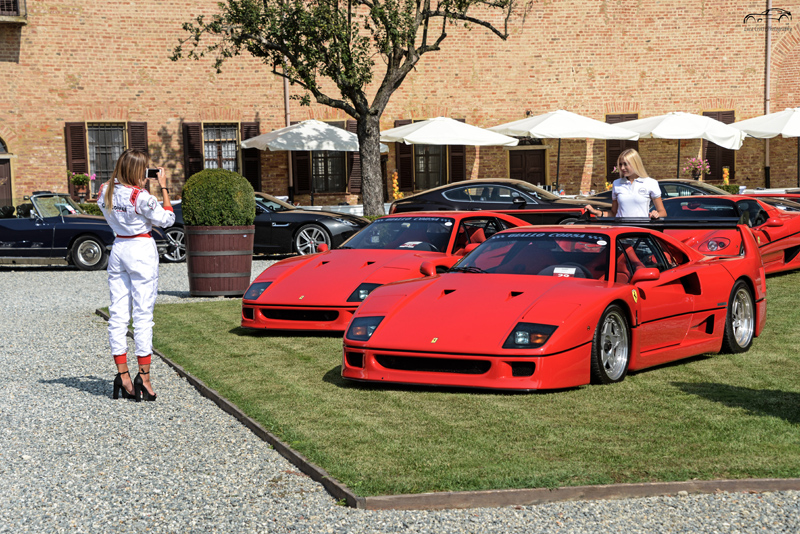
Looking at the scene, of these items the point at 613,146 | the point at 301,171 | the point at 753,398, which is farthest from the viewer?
the point at 613,146

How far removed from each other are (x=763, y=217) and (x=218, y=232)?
7309mm

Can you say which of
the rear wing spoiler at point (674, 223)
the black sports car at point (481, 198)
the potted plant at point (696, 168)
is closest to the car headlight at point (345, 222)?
the black sports car at point (481, 198)

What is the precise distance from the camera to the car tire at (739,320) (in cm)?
836

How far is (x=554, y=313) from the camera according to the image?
6.81m

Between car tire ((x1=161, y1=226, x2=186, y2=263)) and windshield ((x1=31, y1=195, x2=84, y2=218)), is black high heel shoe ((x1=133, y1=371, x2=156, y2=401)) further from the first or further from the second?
car tire ((x1=161, y1=226, x2=186, y2=263))

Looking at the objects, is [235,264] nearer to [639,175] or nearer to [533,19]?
[639,175]

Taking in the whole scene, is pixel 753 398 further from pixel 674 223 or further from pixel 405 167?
pixel 405 167

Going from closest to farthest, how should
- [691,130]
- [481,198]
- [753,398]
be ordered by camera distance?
[753,398]
[481,198]
[691,130]

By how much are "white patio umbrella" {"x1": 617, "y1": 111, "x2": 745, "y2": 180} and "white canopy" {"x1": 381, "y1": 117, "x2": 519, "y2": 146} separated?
3.81 metres

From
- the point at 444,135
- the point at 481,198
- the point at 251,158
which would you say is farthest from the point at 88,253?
the point at 444,135

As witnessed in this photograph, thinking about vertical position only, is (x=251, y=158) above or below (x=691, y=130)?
below

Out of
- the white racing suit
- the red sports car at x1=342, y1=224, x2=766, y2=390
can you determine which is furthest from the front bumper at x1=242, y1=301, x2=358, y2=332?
the white racing suit

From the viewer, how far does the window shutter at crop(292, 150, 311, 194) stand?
1136 inches

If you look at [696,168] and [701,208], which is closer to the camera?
[701,208]
